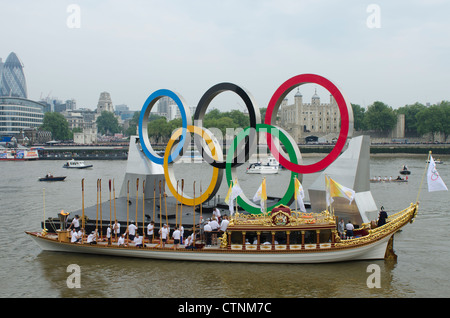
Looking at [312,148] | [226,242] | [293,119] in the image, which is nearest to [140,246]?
[226,242]

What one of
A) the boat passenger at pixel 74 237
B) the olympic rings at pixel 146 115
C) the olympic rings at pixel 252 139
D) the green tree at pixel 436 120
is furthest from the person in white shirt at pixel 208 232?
the green tree at pixel 436 120

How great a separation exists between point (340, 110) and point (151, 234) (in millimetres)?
10399

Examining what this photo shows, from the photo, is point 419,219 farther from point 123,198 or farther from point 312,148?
point 312,148

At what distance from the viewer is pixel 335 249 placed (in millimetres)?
18766

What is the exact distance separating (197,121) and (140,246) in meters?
8.47

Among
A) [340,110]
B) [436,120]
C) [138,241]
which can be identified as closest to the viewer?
[138,241]

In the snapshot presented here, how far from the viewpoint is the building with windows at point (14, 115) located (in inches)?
5866

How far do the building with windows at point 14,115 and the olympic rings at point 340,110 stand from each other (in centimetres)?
13765

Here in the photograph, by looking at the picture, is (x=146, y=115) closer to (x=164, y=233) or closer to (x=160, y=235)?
(x=164, y=233)

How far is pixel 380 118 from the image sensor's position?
383 ft

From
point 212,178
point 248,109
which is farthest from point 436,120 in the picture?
point 212,178

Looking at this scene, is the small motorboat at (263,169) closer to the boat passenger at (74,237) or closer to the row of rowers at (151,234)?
the row of rowers at (151,234)

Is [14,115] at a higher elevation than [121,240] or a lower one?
higher

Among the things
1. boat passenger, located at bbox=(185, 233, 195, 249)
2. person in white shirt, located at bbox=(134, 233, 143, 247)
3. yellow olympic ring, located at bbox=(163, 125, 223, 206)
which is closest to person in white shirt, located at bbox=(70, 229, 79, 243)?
person in white shirt, located at bbox=(134, 233, 143, 247)
